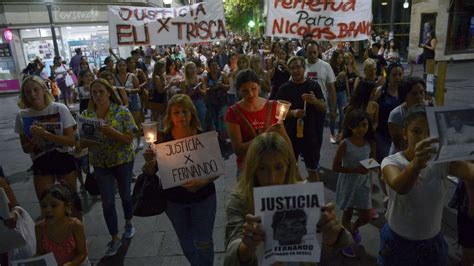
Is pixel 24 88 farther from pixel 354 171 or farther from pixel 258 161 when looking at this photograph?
pixel 354 171

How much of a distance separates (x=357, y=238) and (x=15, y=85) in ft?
65.7

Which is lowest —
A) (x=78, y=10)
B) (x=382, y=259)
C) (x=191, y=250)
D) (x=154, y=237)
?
(x=154, y=237)

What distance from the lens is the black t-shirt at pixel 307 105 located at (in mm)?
4867

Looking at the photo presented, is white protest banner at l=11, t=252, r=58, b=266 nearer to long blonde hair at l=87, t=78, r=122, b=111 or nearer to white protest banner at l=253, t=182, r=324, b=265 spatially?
white protest banner at l=253, t=182, r=324, b=265

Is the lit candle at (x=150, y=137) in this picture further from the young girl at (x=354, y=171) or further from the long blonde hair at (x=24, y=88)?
the young girl at (x=354, y=171)

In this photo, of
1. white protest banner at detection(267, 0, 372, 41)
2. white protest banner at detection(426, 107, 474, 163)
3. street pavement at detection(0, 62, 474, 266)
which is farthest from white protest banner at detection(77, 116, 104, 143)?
white protest banner at detection(267, 0, 372, 41)

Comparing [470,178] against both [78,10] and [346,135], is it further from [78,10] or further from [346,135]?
[78,10]

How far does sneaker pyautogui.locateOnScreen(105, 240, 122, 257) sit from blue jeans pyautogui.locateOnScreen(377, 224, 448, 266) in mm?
2912

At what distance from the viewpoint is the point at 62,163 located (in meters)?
3.99

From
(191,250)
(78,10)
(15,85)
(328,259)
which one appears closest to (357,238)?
(328,259)

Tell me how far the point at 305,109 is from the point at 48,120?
117 inches

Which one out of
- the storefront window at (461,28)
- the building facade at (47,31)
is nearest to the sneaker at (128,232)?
the building facade at (47,31)

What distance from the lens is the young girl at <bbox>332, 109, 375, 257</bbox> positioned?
3.90 m

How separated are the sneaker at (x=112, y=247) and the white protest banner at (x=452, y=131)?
11.3 feet
